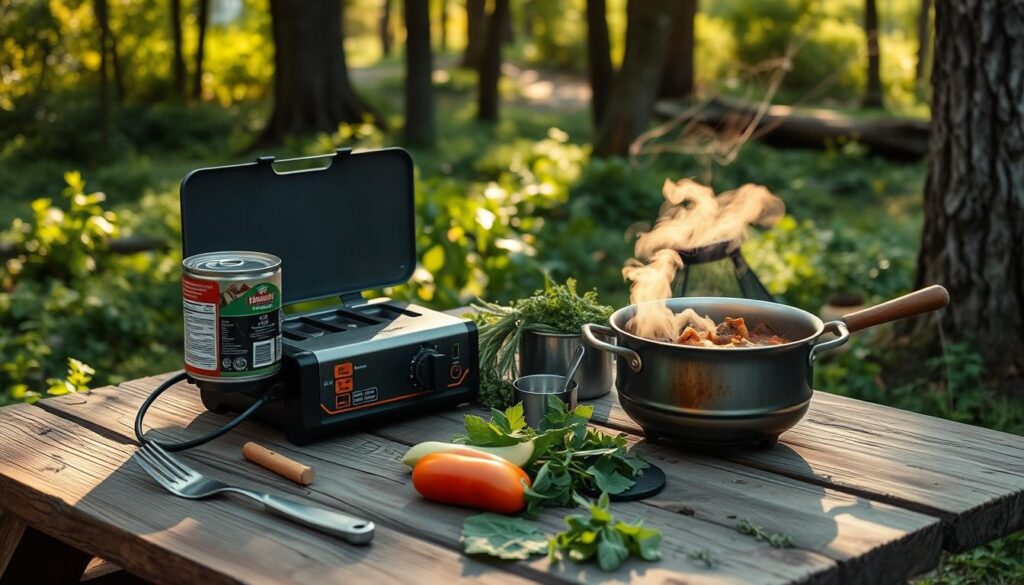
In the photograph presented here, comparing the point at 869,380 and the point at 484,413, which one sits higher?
the point at 484,413

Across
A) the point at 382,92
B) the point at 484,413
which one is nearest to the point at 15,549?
the point at 484,413

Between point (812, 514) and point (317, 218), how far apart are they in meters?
1.27

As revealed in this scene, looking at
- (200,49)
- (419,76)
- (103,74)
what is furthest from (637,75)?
(200,49)

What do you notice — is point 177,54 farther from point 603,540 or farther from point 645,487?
point 603,540

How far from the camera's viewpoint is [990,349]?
4.35 metres

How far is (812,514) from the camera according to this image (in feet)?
6.59

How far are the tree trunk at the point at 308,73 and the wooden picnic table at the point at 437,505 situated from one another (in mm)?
10538

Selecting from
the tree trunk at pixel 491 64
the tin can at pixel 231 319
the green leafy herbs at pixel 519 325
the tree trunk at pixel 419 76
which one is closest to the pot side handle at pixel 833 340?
the green leafy herbs at pixel 519 325

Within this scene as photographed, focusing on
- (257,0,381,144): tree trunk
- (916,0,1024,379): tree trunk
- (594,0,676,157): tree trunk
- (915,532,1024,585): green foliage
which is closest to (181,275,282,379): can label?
(915,532,1024,585): green foliage

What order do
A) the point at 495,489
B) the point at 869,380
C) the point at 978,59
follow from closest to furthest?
the point at 495,489, the point at 978,59, the point at 869,380

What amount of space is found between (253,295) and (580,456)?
0.67 metres

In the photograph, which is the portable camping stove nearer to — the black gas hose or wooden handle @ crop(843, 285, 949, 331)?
the black gas hose

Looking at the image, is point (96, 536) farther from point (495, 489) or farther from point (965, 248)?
point (965, 248)

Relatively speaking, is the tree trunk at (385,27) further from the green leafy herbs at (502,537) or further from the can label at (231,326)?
the green leafy herbs at (502,537)
